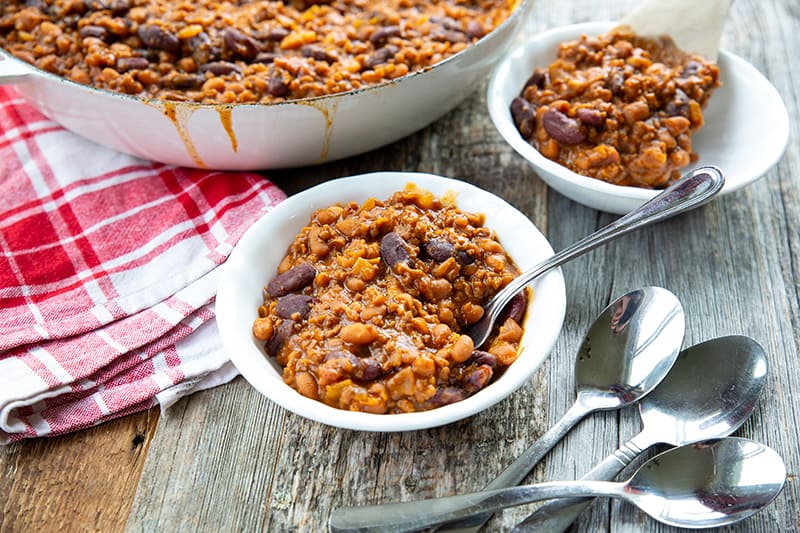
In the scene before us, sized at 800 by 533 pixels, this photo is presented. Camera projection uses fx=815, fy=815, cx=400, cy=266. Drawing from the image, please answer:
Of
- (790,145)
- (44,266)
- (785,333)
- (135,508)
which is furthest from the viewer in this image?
(790,145)

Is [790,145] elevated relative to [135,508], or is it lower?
lower

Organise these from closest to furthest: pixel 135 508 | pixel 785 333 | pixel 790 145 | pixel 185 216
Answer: pixel 135 508
pixel 785 333
pixel 185 216
pixel 790 145

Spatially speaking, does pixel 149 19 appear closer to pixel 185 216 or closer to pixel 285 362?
pixel 185 216

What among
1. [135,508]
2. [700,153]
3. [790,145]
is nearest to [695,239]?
[700,153]

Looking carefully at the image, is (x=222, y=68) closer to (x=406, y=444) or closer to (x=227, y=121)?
(x=227, y=121)

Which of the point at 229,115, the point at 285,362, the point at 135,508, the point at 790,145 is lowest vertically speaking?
the point at 790,145

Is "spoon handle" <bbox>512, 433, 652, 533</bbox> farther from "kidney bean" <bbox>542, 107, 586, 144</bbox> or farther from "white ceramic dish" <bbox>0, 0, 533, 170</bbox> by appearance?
"white ceramic dish" <bbox>0, 0, 533, 170</bbox>

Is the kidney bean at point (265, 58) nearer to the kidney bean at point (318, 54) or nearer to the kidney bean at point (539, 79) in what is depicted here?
the kidney bean at point (318, 54)

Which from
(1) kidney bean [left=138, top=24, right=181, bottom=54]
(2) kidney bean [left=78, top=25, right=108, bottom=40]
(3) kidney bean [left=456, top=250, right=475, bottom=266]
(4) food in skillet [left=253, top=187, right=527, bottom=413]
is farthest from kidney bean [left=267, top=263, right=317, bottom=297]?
(2) kidney bean [left=78, top=25, right=108, bottom=40]
